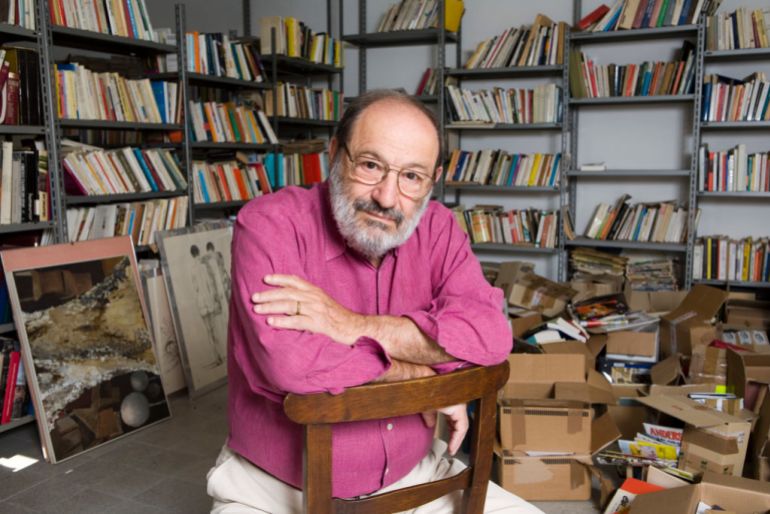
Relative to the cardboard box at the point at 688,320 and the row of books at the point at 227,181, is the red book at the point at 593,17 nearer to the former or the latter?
the cardboard box at the point at 688,320

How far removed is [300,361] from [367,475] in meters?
0.33

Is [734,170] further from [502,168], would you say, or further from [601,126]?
[502,168]

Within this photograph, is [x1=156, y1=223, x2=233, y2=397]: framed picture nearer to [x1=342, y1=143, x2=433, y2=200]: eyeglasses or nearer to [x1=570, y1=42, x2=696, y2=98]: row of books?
[x1=342, y1=143, x2=433, y2=200]: eyeglasses

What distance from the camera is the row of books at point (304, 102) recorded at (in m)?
4.99

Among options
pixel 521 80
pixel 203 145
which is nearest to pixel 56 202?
pixel 203 145

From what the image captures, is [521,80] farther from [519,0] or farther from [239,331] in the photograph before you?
[239,331]

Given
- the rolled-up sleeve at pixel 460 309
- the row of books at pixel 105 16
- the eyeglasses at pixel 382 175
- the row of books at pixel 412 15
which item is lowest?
the rolled-up sleeve at pixel 460 309

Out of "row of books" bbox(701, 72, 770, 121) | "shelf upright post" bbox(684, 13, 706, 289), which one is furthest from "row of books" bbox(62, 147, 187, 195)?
"row of books" bbox(701, 72, 770, 121)

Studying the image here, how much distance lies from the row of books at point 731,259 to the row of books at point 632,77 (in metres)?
1.07

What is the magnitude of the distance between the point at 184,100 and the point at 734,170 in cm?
357

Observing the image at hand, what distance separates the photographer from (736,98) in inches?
180

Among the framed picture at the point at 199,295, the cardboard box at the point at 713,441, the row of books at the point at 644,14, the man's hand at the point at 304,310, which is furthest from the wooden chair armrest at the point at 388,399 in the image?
the row of books at the point at 644,14

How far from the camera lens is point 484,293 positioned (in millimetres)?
1408

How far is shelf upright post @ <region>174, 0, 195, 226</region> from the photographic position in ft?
12.6
